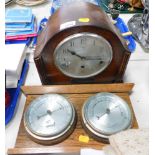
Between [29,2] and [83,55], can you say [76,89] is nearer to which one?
[83,55]

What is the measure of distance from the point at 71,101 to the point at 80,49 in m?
0.17

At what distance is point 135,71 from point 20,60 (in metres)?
0.45

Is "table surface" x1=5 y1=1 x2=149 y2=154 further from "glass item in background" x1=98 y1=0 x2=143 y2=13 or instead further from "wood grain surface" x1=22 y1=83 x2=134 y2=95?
"glass item in background" x1=98 y1=0 x2=143 y2=13

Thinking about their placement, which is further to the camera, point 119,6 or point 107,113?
point 119,6

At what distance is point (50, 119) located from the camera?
0.60m

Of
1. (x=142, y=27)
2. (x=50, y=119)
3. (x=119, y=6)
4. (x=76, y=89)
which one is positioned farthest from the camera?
(x=119, y=6)

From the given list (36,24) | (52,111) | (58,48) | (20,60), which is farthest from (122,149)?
(36,24)

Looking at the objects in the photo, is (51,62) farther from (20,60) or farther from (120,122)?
(120,122)

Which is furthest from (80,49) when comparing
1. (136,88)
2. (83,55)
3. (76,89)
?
(136,88)

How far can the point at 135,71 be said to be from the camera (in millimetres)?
868

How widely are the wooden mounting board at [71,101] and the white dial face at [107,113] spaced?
46mm

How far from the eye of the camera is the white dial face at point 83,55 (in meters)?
0.64

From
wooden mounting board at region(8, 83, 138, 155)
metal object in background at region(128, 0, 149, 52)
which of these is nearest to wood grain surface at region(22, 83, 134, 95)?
wooden mounting board at region(8, 83, 138, 155)

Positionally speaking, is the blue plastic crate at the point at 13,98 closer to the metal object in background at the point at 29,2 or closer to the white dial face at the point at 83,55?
the white dial face at the point at 83,55
